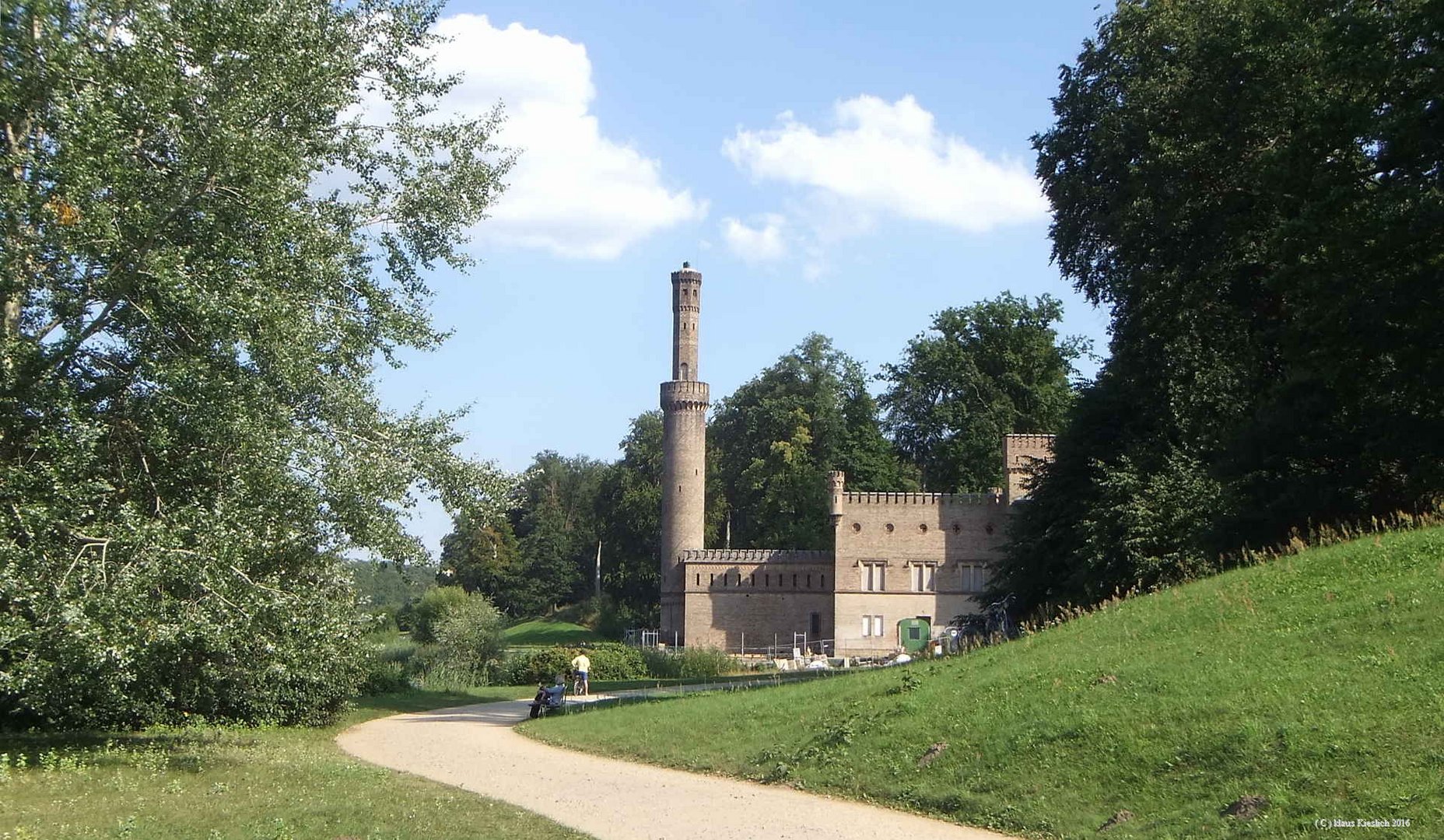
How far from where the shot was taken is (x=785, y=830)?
10.3 meters

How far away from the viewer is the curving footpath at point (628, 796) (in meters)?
10.4

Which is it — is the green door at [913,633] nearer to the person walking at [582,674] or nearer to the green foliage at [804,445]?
the green foliage at [804,445]

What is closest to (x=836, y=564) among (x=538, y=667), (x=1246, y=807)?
(x=538, y=667)

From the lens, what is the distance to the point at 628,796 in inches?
494

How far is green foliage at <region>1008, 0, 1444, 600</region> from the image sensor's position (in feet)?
57.6

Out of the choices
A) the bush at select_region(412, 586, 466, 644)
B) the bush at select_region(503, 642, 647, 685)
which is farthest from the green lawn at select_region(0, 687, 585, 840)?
the bush at select_region(412, 586, 466, 644)

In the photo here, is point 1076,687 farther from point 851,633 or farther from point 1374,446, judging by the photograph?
point 851,633

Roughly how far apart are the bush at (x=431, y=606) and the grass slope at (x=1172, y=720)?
32838 mm

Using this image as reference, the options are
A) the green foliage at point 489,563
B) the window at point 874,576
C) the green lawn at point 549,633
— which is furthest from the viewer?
the green foliage at point 489,563

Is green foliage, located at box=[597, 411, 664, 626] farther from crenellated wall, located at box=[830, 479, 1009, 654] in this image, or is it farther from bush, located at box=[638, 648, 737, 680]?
bush, located at box=[638, 648, 737, 680]

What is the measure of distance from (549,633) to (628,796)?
62.5 meters

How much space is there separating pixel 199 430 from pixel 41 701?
339 centimetres

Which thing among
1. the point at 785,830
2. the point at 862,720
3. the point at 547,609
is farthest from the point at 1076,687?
the point at 547,609

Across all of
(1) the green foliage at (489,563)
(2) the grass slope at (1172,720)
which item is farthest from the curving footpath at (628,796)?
(1) the green foliage at (489,563)
